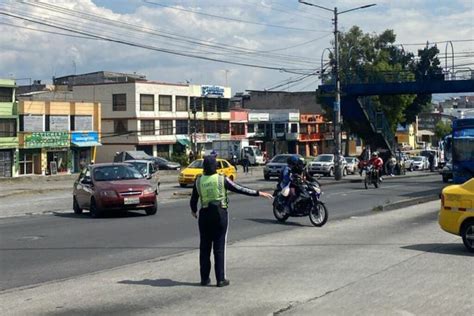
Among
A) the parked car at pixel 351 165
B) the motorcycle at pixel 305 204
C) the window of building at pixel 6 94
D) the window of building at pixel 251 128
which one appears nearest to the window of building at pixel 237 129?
the window of building at pixel 251 128

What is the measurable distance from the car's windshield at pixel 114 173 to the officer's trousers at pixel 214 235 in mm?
12374

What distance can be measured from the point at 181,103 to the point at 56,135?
20.1 m

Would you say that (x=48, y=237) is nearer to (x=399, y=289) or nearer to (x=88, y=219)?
(x=88, y=219)

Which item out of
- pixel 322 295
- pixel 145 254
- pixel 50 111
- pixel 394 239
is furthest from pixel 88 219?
pixel 50 111

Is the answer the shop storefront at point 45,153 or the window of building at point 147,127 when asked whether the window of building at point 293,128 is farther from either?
the shop storefront at point 45,153

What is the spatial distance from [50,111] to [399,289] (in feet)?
224

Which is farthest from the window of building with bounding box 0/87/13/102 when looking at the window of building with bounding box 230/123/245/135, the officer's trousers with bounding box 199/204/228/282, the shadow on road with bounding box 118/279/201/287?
the officer's trousers with bounding box 199/204/228/282

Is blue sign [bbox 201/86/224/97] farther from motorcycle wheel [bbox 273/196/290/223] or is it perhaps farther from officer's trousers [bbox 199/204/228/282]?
officer's trousers [bbox 199/204/228/282]

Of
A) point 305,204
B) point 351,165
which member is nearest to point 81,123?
point 351,165

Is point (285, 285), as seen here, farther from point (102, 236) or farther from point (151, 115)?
point (151, 115)

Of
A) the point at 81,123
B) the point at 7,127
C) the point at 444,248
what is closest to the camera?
the point at 444,248

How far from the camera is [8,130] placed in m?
69.0

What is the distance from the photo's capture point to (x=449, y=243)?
1388 cm

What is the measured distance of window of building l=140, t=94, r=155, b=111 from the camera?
84206 millimetres
